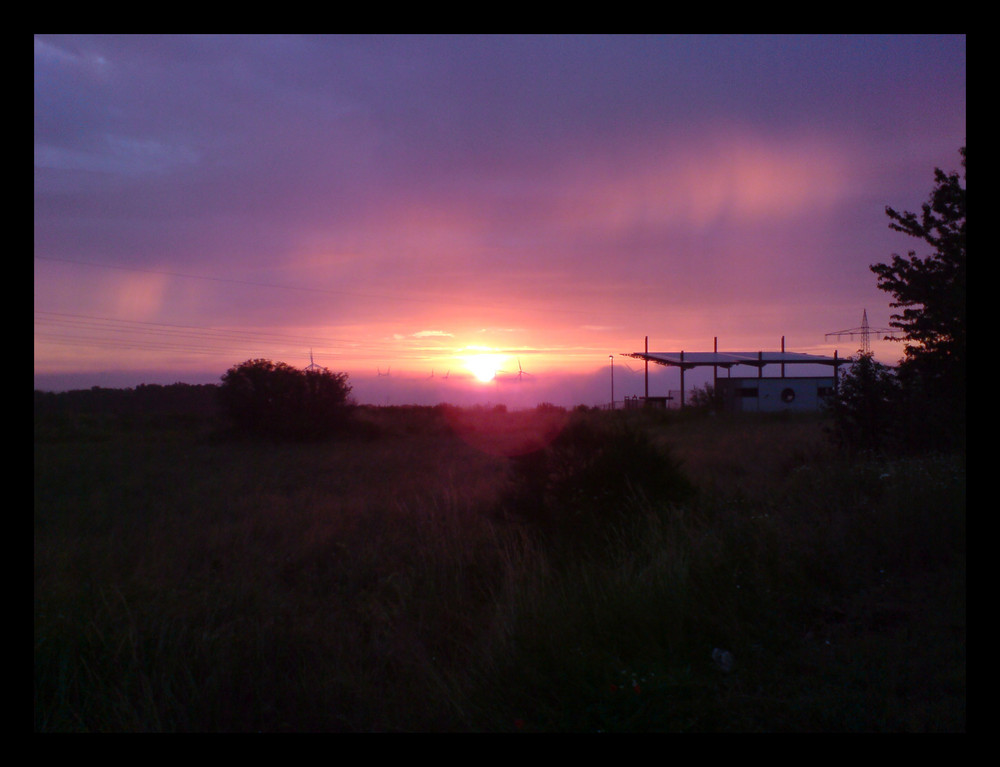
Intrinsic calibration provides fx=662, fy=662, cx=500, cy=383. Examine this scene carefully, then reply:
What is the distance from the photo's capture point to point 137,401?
178ft

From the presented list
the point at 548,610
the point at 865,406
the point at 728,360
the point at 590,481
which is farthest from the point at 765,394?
the point at 548,610

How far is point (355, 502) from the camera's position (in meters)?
12.9

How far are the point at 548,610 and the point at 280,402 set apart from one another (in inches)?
1307

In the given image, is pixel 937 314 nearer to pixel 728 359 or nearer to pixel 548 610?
pixel 548 610

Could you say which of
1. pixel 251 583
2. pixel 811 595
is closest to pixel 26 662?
pixel 251 583

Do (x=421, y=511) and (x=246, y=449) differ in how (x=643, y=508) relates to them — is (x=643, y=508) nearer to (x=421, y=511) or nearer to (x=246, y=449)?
(x=421, y=511)

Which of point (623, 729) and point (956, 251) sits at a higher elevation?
point (956, 251)

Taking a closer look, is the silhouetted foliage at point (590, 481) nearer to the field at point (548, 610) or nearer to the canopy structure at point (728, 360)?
the field at point (548, 610)

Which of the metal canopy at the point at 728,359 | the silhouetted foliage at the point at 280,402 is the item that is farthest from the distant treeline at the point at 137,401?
the metal canopy at the point at 728,359

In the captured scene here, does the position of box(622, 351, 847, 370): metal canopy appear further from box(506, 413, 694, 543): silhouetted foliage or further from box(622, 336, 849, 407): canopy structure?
box(506, 413, 694, 543): silhouetted foliage

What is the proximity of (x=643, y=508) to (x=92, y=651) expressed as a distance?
608cm

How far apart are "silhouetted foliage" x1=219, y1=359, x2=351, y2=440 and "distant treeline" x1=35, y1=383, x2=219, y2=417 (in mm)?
7499

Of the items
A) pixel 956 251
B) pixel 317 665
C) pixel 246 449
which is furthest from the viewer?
pixel 246 449

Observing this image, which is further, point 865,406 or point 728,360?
point 728,360
